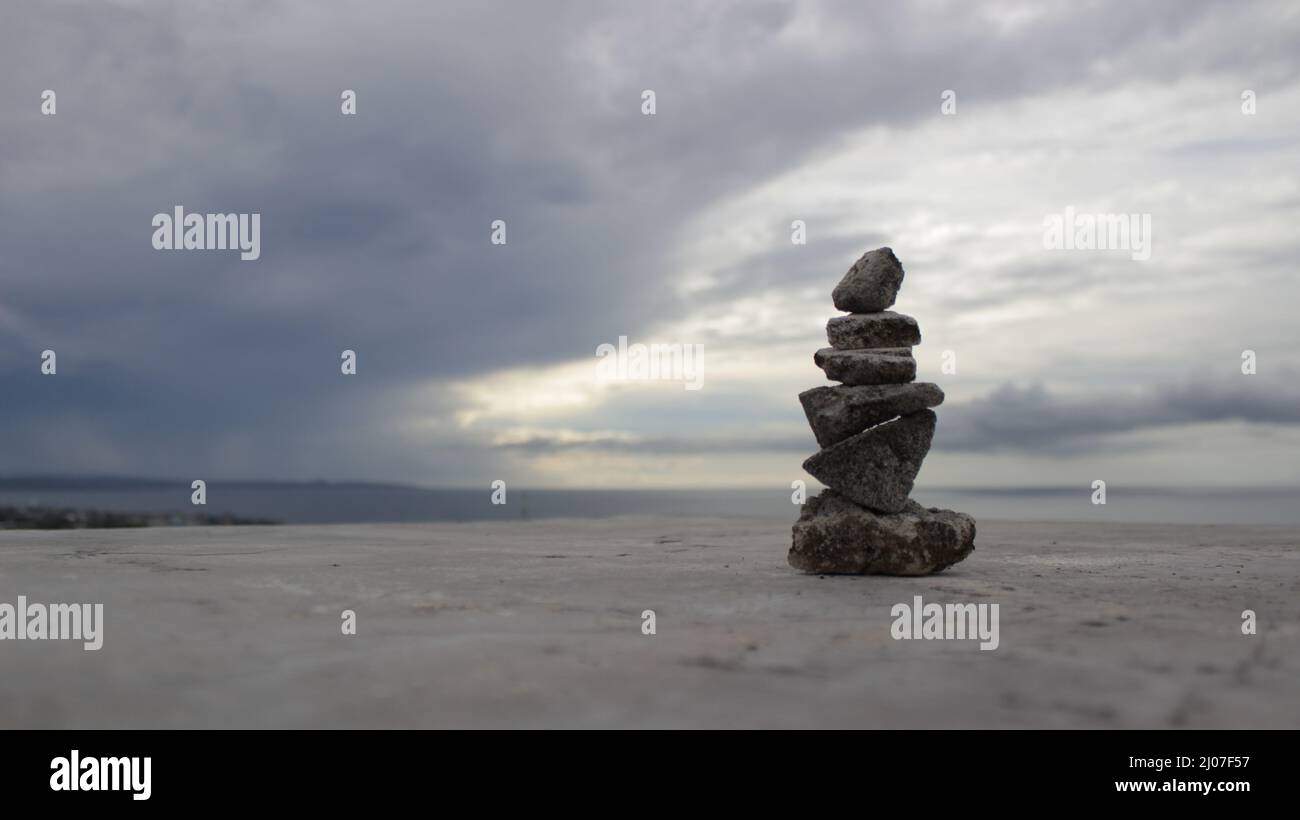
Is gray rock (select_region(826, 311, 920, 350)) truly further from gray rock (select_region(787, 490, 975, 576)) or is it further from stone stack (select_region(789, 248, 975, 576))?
gray rock (select_region(787, 490, 975, 576))

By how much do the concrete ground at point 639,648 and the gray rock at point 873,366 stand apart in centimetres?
192

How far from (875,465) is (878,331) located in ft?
4.46

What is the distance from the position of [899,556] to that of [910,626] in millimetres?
2924

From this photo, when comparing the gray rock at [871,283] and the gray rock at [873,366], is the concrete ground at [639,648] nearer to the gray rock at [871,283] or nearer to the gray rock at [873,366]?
the gray rock at [873,366]

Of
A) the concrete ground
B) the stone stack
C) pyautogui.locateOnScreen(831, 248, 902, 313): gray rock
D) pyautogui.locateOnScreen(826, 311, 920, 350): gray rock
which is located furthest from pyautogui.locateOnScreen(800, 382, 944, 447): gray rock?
the concrete ground

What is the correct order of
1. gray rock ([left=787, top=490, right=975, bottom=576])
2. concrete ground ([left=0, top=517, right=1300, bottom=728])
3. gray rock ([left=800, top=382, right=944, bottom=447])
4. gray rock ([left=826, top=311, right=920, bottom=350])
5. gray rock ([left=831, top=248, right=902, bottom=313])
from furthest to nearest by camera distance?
gray rock ([left=831, top=248, right=902, bottom=313]) < gray rock ([left=826, top=311, right=920, bottom=350]) < gray rock ([left=800, top=382, right=944, bottom=447]) < gray rock ([left=787, top=490, right=975, bottom=576]) < concrete ground ([left=0, top=517, right=1300, bottom=728])

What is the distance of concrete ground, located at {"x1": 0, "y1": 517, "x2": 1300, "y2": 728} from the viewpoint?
4.26 m

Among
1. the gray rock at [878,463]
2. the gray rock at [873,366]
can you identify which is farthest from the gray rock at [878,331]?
the gray rock at [878,463]

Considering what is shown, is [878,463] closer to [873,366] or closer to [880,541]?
[880,541]

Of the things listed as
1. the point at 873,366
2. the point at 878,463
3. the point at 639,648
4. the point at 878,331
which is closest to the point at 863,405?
the point at 873,366

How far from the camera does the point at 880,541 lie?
899 cm

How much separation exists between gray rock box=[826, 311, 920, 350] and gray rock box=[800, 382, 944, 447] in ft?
1.61

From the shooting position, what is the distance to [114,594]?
25.0ft
